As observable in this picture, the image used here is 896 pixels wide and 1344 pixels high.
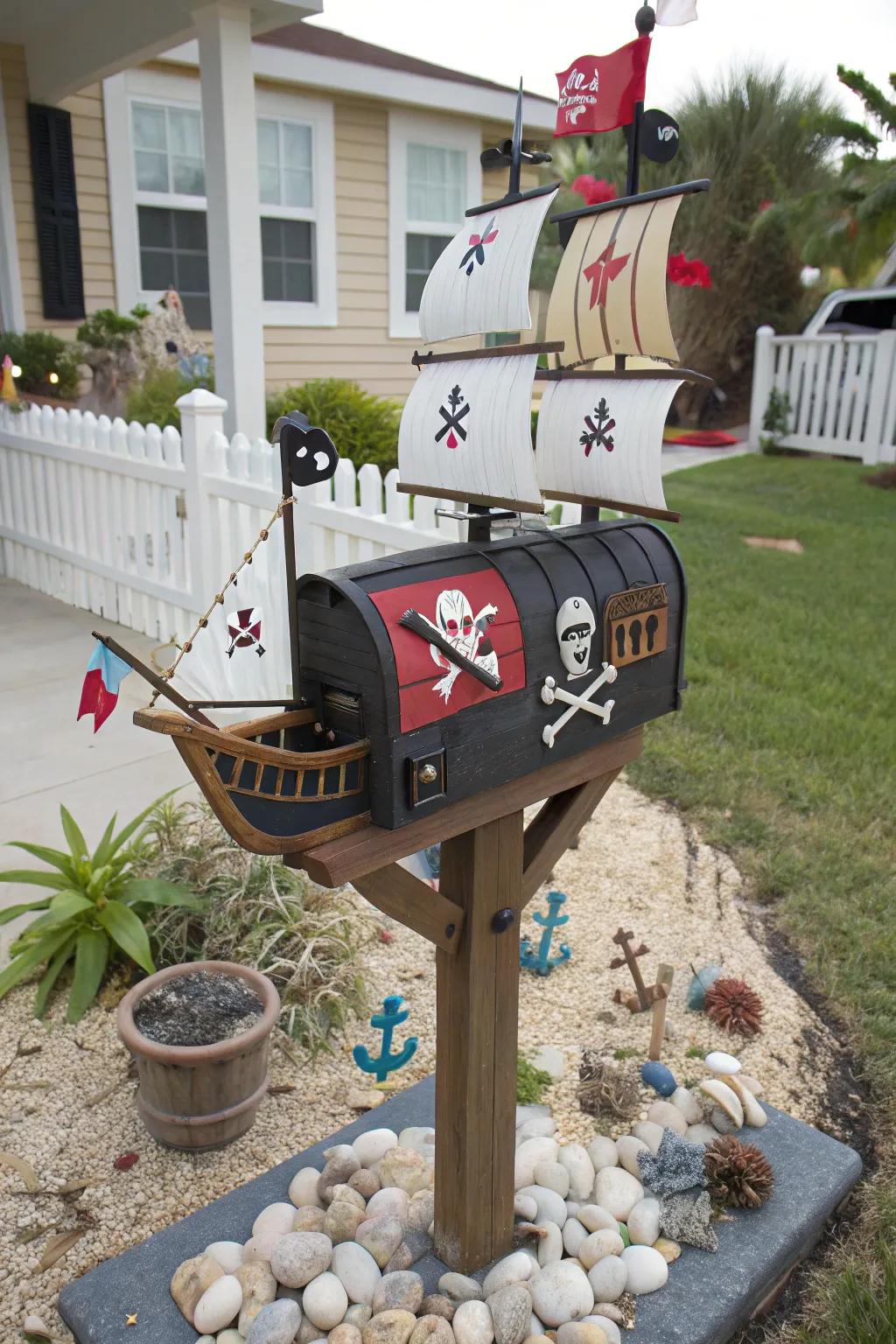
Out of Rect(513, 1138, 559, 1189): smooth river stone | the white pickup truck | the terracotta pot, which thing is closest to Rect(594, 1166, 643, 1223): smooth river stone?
Rect(513, 1138, 559, 1189): smooth river stone

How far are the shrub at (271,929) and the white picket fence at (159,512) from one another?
1.34 meters

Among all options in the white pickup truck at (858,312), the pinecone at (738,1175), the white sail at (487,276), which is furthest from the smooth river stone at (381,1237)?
the white pickup truck at (858,312)

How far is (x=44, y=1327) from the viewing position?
2.09 m

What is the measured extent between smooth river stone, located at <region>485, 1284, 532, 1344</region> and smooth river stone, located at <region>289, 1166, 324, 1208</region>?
0.46 m

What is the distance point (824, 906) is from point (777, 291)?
15.0m

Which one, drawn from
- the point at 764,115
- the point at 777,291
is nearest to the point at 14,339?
the point at 777,291

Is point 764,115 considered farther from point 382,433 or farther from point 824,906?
point 824,906

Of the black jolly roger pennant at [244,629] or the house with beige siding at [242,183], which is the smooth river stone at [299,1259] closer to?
the black jolly roger pennant at [244,629]

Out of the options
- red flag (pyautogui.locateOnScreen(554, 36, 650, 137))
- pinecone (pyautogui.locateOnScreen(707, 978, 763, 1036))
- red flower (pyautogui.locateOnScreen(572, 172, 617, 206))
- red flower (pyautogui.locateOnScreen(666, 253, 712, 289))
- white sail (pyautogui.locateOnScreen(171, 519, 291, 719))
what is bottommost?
pinecone (pyautogui.locateOnScreen(707, 978, 763, 1036))

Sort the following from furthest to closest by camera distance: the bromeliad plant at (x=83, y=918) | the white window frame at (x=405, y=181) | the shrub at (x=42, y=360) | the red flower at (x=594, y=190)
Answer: the white window frame at (x=405, y=181) < the shrub at (x=42, y=360) < the bromeliad plant at (x=83, y=918) < the red flower at (x=594, y=190)

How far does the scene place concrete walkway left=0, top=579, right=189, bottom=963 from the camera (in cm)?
391

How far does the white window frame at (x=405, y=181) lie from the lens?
979 cm

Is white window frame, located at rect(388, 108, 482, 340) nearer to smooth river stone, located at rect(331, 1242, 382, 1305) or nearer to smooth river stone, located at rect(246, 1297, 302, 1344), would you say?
smooth river stone, located at rect(331, 1242, 382, 1305)

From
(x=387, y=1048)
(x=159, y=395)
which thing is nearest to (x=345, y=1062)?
(x=387, y=1048)
